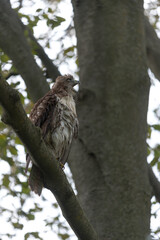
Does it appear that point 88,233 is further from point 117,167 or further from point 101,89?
point 101,89

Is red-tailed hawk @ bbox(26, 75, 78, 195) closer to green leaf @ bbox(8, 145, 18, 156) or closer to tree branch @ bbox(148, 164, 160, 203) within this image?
tree branch @ bbox(148, 164, 160, 203)

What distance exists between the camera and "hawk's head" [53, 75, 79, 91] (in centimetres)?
522

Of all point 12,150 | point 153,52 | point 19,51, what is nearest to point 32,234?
point 12,150

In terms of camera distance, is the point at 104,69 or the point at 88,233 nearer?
the point at 88,233

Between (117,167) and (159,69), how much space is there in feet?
5.35

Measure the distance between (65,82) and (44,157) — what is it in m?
2.54

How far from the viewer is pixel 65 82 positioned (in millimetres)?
5324

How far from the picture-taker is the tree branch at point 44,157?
256cm

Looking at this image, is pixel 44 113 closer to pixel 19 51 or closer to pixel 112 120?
pixel 112 120

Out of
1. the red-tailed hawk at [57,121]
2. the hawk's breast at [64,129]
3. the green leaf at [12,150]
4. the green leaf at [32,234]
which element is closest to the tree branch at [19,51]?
the red-tailed hawk at [57,121]

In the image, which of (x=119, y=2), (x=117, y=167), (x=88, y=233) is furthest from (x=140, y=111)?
(x=88, y=233)

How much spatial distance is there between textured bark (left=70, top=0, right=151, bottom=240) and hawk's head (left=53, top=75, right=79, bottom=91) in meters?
0.36

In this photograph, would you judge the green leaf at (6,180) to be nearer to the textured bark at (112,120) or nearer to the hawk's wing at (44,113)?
the textured bark at (112,120)

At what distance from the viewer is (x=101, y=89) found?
466cm
